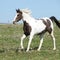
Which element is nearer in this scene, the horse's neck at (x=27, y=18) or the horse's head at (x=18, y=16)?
the horse's head at (x=18, y=16)

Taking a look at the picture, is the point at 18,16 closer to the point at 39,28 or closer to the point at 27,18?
the point at 27,18

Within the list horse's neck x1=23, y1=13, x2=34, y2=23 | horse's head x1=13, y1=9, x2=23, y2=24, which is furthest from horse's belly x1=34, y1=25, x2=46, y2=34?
horse's head x1=13, y1=9, x2=23, y2=24

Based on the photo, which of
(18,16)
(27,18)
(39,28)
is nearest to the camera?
(18,16)

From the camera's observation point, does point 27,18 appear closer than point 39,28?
Yes

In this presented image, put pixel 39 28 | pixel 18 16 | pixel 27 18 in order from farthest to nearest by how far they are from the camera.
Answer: pixel 39 28 → pixel 27 18 → pixel 18 16

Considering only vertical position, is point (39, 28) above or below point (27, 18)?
below

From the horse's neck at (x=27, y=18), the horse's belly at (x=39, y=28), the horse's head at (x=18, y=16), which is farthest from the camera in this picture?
the horse's belly at (x=39, y=28)

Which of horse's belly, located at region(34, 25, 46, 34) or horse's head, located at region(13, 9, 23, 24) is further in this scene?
horse's belly, located at region(34, 25, 46, 34)

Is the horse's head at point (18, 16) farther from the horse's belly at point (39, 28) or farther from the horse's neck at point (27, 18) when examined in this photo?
the horse's belly at point (39, 28)

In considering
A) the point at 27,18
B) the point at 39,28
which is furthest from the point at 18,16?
the point at 39,28

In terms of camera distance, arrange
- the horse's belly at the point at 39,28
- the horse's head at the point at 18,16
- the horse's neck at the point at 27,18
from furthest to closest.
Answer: the horse's belly at the point at 39,28 < the horse's neck at the point at 27,18 < the horse's head at the point at 18,16

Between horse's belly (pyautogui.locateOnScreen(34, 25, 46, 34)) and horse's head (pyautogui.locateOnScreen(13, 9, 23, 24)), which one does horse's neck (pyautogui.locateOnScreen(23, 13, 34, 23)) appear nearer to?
horse's head (pyautogui.locateOnScreen(13, 9, 23, 24))

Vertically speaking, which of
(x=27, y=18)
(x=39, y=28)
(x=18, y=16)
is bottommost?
(x=39, y=28)

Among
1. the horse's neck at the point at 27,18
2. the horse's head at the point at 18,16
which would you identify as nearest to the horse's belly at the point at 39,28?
the horse's neck at the point at 27,18
